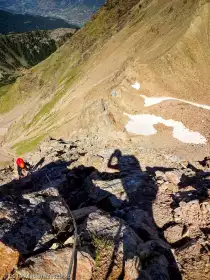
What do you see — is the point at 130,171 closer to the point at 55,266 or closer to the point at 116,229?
the point at 116,229

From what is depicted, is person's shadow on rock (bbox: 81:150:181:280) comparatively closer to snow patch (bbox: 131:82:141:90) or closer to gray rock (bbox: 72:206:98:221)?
gray rock (bbox: 72:206:98:221)

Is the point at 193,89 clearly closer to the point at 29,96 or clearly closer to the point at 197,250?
the point at 197,250

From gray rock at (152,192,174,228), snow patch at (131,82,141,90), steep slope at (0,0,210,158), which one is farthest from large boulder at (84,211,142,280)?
snow patch at (131,82,141,90)

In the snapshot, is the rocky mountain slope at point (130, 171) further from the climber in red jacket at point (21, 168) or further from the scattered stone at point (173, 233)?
the climber in red jacket at point (21, 168)

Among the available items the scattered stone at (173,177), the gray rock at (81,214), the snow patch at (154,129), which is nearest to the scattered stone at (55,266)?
the gray rock at (81,214)

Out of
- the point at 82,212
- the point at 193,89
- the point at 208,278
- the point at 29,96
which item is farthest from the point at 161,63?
the point at 29,96
